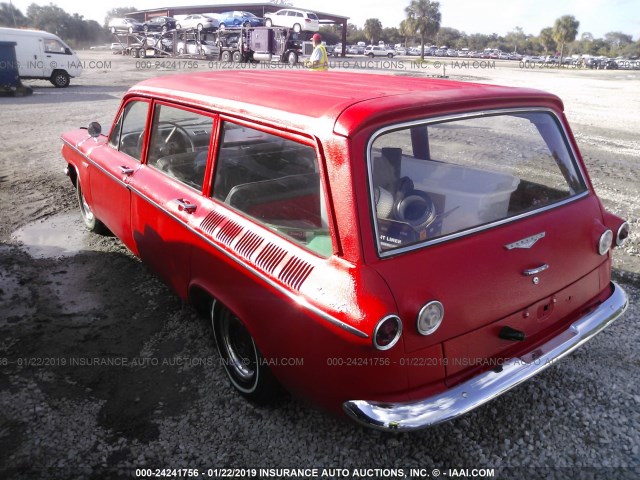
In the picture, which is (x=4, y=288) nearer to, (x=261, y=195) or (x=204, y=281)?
(x=204, y=281)

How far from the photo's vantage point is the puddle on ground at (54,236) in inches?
182

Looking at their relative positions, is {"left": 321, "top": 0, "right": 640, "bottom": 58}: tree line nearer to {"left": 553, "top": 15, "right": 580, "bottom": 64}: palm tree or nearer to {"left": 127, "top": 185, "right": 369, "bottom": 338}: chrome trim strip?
{"left": 553, "top": 15, "right": 580, "bottom": 64}: palm tree

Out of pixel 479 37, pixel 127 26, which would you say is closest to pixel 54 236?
pixel 127 26

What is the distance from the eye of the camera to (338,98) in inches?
86.7

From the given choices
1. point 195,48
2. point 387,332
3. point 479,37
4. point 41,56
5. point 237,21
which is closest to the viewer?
point 387,332

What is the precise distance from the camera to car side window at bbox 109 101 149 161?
140 inches

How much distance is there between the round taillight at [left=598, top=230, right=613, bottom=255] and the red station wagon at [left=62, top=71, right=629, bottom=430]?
0.01 m

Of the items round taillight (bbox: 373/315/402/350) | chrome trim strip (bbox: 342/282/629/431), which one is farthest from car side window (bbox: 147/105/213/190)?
chrome trim strip (bbox: 342/282/629/431)

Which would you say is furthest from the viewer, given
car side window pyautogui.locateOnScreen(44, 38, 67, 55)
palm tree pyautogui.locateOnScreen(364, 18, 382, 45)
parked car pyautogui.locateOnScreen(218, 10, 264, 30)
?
palm tree pyautogui.locateOnScreen(364, 18, 382, 45)

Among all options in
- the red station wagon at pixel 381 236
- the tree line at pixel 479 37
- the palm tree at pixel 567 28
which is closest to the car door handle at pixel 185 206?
the red station wagon at pixel 381 236

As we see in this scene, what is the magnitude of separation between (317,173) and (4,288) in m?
3.14

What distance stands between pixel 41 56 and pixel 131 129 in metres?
17.1

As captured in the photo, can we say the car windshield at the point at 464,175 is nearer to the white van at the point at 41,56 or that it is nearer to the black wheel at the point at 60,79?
the white van at the point at 41,56

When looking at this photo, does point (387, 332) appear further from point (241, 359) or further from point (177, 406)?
point (177, 406)
